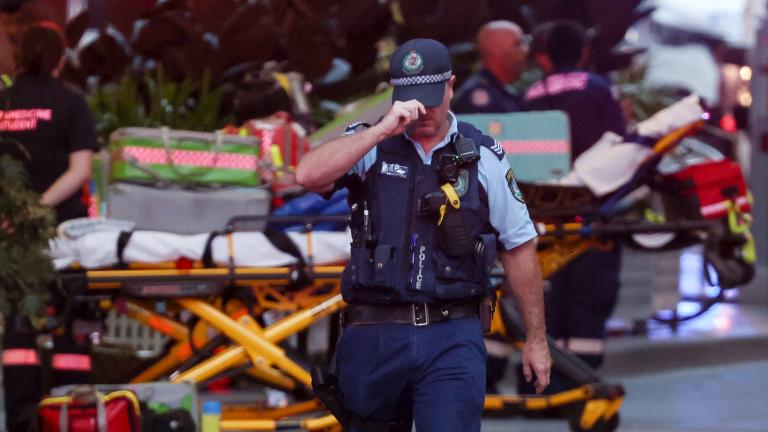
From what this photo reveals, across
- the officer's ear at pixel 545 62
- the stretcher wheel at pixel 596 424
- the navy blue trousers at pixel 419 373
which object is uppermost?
the officer's ear at pixel 545 62

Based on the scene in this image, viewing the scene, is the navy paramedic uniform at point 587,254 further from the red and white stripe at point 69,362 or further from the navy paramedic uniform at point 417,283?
the navy paramedic uniform at point 417,283

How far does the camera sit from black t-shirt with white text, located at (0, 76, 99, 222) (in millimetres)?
8109

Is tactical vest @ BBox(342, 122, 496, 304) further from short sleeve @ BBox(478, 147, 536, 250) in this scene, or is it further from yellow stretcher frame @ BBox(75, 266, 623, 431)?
yellow stretcher frame @ BBox(75, 266, 623, 431)

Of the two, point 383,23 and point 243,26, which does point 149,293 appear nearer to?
point 243,26

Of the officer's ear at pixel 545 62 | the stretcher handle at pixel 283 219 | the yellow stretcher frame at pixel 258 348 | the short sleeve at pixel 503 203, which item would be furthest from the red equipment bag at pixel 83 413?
the officer's ear at pixel 545 62

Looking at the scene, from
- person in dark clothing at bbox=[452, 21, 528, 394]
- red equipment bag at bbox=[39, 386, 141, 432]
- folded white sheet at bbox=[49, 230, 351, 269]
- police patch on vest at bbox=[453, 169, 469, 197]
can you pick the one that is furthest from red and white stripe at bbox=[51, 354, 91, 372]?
police patch on vest at bbox=[453, 169, 469, 197]

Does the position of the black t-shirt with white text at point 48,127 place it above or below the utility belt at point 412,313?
above

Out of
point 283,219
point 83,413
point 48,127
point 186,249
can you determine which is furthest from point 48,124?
point 83,413

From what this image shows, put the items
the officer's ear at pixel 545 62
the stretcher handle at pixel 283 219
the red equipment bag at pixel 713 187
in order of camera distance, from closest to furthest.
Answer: the stretcher handle at pixel 283 219 < the red equipment bag at pixel 713 187 < the officer's ear at pixel 545 62

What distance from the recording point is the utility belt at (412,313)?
18.5 ft

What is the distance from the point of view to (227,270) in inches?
312

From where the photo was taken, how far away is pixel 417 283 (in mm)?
5613

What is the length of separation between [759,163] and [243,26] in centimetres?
444

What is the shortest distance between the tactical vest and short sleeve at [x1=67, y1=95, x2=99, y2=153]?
278 centimetres
